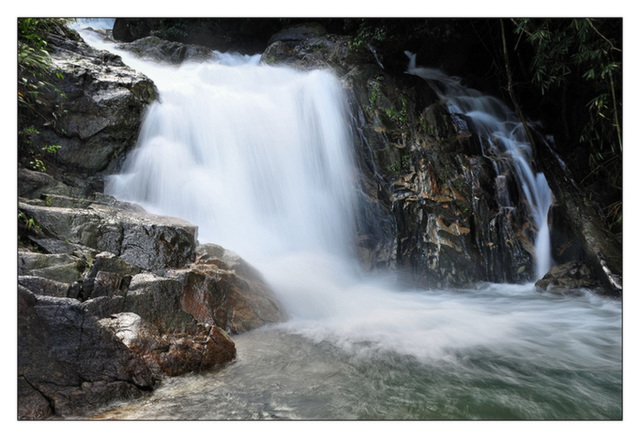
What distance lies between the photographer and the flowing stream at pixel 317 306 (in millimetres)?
1925

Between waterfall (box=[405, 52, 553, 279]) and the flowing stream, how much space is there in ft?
2.76

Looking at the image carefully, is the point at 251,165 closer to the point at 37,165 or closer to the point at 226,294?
the point at 37,165

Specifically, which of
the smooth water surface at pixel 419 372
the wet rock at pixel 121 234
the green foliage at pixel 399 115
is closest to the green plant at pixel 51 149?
the wet rock at pixel 121 234

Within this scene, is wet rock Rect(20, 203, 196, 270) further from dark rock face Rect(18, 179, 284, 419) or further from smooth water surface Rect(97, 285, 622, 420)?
smooth water surface Rect(97, 285, 622, 420)

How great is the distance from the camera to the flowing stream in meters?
1.92

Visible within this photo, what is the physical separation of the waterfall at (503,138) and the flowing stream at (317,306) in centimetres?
84

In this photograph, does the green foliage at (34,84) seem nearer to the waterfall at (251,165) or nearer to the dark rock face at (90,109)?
the dark rock face at (90,109)

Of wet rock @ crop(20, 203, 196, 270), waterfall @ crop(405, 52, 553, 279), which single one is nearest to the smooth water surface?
wet rock @ crop(20, 203, 196, 270)

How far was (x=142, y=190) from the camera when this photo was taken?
14.0 feet

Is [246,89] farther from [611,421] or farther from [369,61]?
[611,421]

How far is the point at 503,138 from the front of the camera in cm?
552

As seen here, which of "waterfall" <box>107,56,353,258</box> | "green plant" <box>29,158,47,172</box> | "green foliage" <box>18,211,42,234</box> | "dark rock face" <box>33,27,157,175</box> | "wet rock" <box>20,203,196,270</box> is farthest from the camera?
"waterfall" <box>107,56,353,258</box>

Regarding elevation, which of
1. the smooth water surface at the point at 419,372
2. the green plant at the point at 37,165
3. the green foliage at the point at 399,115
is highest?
the green foliage at the point at 399,115

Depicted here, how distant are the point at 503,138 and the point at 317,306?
396 cm
